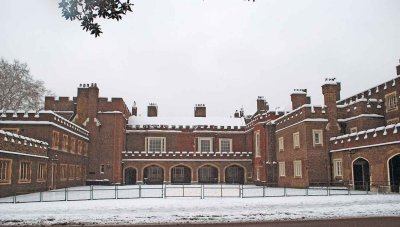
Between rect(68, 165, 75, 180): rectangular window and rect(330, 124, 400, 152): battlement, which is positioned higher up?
rect(330, 124, 400, 152): battlement

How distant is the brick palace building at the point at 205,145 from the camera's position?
2497 centimetres

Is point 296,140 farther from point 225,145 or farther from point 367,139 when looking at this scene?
point 225,145

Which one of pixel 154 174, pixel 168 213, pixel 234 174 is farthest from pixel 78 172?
pixel 168 213

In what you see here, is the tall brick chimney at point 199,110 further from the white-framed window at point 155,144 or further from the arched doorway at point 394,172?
the arched doorway at point 394,172

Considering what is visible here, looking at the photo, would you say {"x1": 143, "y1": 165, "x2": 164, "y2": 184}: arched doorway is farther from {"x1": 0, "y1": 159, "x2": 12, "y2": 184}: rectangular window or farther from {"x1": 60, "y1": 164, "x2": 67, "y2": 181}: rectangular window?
{"x1": 0, "y1": 159, "x2": 12, "y2": 184}: rectangular window

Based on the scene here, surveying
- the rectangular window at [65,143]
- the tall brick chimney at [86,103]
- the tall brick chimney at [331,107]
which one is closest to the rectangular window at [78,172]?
the rectangular window at [65,143]

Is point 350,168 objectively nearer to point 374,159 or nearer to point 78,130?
point 374,159

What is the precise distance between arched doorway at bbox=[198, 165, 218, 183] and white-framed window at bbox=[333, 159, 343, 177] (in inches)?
784

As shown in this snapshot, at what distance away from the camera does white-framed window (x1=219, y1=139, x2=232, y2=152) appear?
49969 millimetres

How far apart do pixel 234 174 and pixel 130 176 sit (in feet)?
40.5

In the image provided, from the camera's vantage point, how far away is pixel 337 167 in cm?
2978

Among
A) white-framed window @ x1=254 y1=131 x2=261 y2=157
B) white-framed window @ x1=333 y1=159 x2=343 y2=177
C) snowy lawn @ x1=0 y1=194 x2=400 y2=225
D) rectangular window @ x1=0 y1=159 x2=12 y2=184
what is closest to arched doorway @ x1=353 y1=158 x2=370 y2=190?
white-framed window @ x1=333 y1=159 x2=343 y2=177

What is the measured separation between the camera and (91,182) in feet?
132

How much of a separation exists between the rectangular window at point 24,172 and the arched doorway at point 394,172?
21780mm
